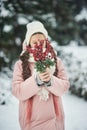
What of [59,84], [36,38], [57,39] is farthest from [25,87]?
[57,39]

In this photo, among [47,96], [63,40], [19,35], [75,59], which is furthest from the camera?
[63,40]

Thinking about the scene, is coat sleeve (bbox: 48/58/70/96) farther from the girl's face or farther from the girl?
the girl's face

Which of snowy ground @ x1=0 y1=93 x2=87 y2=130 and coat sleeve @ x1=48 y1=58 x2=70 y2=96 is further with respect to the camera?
snowy ground @ x1=0 y1=93 x2=87 y2=130

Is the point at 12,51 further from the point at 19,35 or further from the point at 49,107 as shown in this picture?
the point at 49,107

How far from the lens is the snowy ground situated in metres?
4.89

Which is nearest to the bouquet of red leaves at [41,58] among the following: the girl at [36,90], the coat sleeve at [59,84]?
the girl at [36,90]

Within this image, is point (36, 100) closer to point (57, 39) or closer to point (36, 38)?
point (36, 38)

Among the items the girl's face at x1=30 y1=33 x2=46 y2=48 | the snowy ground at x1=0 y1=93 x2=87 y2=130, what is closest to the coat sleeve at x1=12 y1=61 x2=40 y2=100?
the girl's face at x1=30 y1=33 x2=46 y2=48

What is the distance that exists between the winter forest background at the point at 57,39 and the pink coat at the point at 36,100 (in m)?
1.75

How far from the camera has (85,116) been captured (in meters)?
5.62

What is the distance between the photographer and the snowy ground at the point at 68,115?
4887 millimetres

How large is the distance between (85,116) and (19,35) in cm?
351

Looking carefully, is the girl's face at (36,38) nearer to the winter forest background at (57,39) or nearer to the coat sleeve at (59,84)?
the coat sleeve at (59,84)

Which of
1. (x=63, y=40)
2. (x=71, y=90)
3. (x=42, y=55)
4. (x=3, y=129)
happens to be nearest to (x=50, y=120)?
(x=42, y=55)
